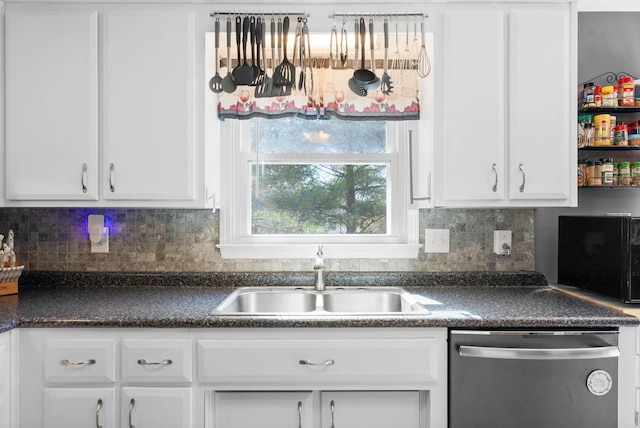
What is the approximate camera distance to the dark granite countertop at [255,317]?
59.4 inches

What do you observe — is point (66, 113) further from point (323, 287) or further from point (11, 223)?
point (323, 287)

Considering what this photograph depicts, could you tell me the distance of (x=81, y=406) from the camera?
1512mm

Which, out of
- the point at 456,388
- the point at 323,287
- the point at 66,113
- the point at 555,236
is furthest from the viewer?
the point at 555,236

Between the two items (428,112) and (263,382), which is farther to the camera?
(428,112)

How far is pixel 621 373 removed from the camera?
1.51m

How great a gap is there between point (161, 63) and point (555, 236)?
209 centimetres

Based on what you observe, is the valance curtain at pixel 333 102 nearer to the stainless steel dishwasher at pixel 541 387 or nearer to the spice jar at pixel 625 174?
the spice jar at pixel 625 174

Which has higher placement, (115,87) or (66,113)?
(115,87)

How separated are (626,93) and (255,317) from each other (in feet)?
6.58

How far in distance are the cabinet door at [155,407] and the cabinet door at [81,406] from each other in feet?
0.17

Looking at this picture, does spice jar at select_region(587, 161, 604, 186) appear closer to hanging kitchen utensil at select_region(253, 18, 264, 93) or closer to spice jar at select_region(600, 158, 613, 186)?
spice jar at select_region(600, 158, 613, 186)

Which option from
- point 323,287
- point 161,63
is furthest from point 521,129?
point 161,63

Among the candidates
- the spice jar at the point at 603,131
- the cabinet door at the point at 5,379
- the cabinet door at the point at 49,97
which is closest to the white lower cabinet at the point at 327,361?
the cabinet door at the point at 5,379

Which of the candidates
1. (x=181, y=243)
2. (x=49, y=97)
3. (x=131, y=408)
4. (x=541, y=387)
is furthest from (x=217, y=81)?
(x=541, y=387)
